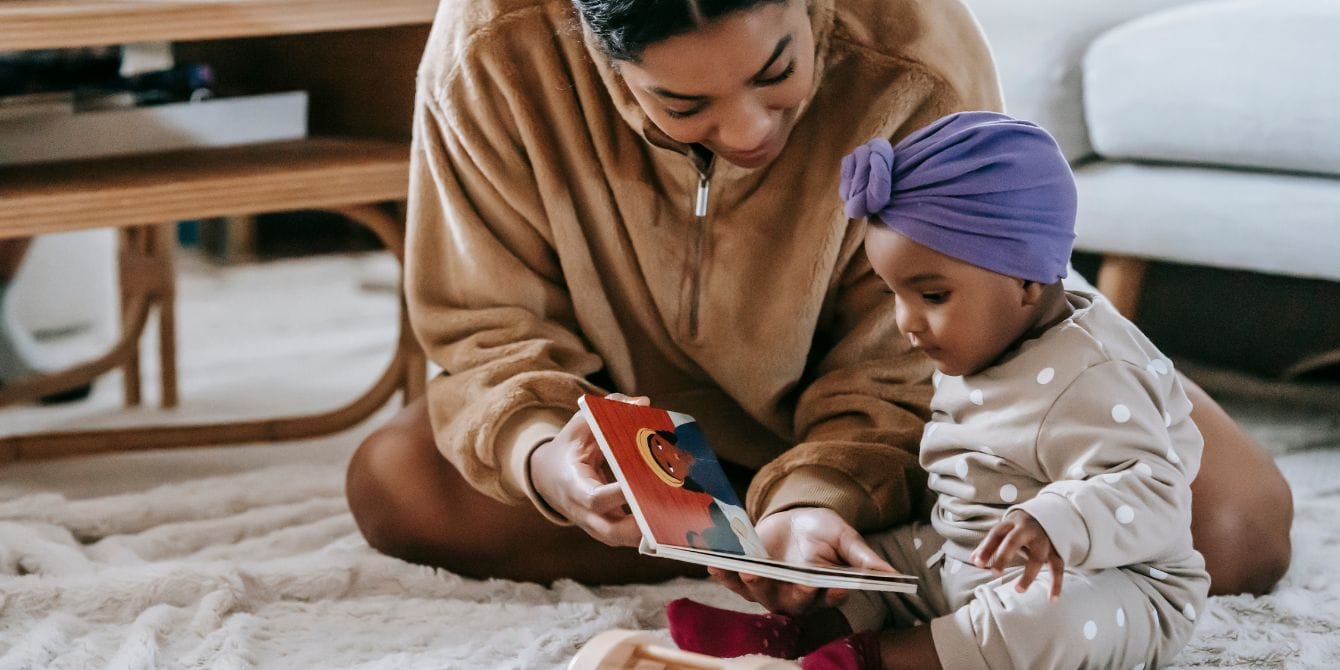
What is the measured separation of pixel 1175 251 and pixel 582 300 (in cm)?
78

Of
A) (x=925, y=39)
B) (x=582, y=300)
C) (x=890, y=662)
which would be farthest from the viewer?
(x=582, y=300)

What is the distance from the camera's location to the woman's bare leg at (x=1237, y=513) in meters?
1.13

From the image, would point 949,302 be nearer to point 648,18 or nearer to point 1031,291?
point 1031,291

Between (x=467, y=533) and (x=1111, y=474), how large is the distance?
580mm

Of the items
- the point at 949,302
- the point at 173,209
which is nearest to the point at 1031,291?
the point at 949,302

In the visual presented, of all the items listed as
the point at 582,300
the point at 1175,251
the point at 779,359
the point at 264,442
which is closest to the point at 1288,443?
the point at 1175,251

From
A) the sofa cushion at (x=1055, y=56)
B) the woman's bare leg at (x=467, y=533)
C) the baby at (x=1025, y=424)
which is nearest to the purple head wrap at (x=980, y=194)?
the baby at (x=1025, y=424)

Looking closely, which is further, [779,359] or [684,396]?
[684,396]

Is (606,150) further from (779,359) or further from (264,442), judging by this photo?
(264,442)

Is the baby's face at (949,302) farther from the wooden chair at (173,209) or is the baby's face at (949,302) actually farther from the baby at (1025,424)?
the wooden chair at (173,209)

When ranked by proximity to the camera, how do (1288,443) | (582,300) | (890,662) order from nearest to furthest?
(890,662)
(582,300)
(1288,443)

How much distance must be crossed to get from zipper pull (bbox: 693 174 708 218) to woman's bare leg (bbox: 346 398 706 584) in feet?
0.97

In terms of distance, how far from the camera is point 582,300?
1209mm

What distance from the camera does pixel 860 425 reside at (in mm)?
1126
